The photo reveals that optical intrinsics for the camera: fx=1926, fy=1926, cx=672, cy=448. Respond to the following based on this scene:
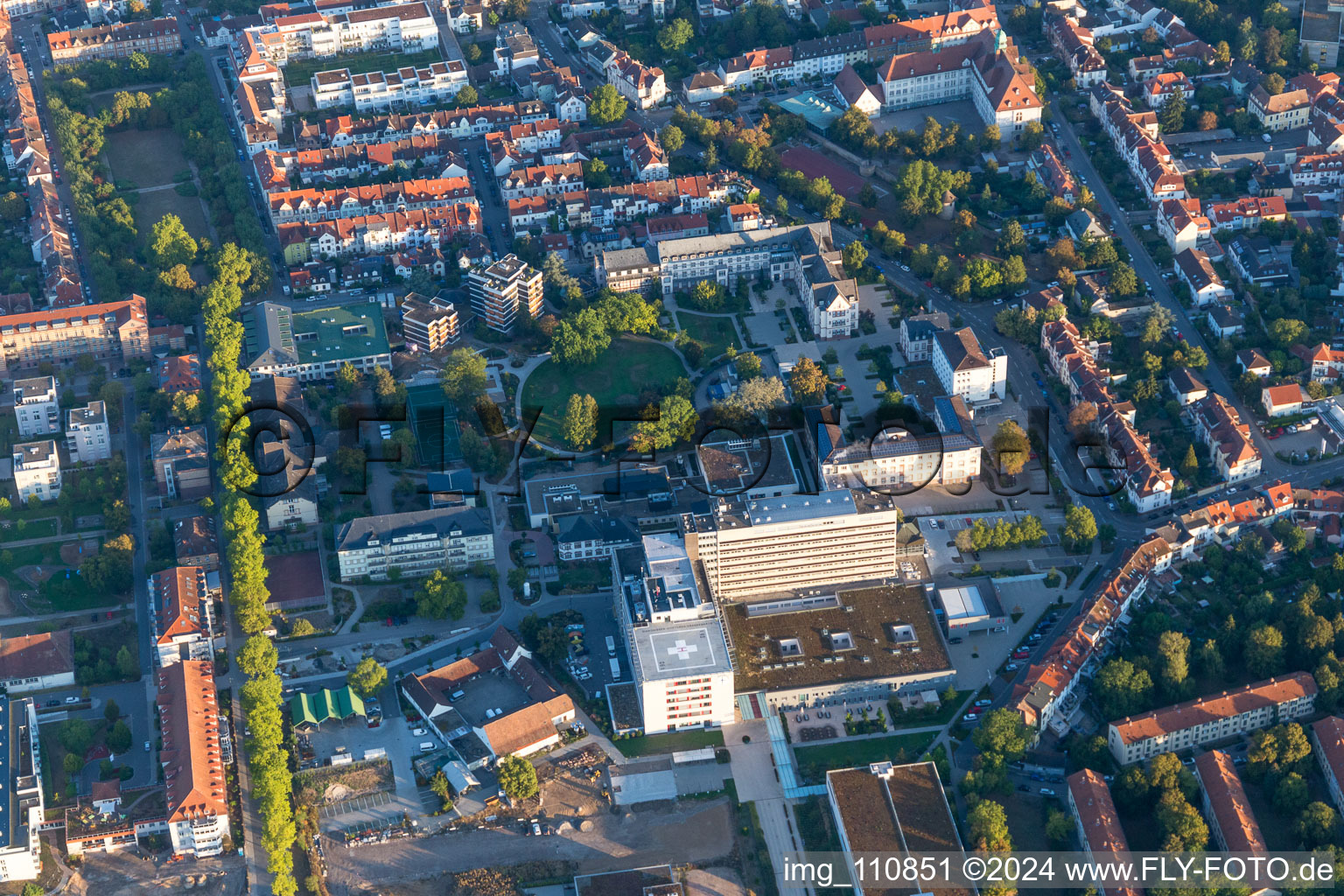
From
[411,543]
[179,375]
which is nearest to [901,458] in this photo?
[411,543]

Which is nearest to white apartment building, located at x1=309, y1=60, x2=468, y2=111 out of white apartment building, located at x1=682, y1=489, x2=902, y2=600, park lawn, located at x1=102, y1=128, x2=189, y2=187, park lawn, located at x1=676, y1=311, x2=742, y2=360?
park lawn, located at x1=102, y1=128, x2=189, y2=187

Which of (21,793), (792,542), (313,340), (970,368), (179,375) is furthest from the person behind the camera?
(313,340)

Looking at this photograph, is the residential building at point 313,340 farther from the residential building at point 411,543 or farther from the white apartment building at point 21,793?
the white apartment building at point 21,793

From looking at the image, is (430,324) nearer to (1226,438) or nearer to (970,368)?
(970,368)

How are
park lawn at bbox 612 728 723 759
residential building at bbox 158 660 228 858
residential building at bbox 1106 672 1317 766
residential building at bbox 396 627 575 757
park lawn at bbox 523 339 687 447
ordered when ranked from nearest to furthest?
1. residential building at bbox 158 660 228 858
2. residential building at bbox 1106 672 1317 766
3. residential building at bbox 396 627 575 757
4. park lawn at bbox 612 728 723 759
5. park lawn at bbox 523 339 687 447

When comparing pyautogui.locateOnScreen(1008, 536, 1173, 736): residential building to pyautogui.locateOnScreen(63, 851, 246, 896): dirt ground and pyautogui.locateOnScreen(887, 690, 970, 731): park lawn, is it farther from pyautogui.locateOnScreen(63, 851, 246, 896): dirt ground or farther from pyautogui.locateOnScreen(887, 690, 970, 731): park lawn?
pyautogui.locateOnScreen(63, 851, 246, 896): dirt ground
